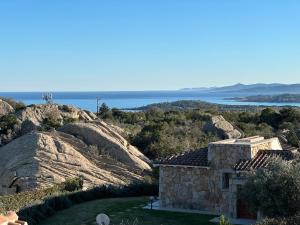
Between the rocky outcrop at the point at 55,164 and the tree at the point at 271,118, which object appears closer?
the rocky outcrop at the point at 55,164

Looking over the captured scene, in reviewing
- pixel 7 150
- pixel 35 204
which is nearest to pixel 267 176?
pixel 35 204

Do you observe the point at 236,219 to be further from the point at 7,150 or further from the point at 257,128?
the point at 257,128

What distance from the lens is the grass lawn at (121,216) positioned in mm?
22109

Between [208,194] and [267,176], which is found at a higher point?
[267,176]

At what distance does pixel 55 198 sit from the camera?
24625 millimetres

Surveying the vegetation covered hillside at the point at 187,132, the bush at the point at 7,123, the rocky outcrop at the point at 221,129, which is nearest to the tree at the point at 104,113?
the vegetation covered hillside at the point at 187,132

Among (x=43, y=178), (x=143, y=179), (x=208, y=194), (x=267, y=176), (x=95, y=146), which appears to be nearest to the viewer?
(x=267, y=176)

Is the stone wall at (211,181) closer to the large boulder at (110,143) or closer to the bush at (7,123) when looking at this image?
the large boulder at (110,143)

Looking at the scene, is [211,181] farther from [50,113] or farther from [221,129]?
[50,113]

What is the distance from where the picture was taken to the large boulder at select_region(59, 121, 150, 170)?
34.2 metres

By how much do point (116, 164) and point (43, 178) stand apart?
573cm

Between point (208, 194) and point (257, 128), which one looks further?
point (257, 128)

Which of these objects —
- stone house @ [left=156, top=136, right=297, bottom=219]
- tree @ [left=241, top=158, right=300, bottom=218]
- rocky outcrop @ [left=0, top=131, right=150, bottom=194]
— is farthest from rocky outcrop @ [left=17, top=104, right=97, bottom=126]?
tree @ [left=241, top=158, right=300, bottom=218]

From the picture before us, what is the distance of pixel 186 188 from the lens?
24.9 meters
